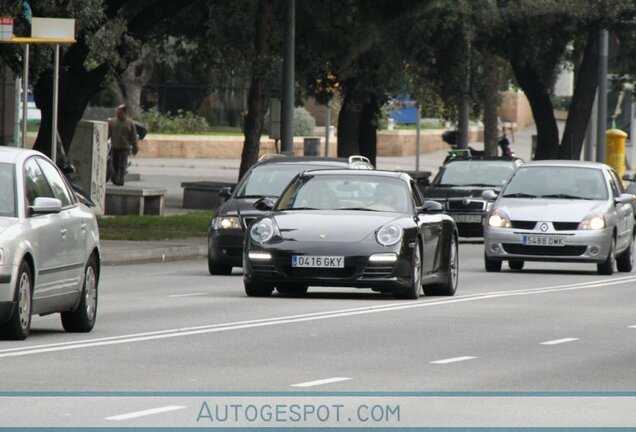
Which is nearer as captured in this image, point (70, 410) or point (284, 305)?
point (70, 410)

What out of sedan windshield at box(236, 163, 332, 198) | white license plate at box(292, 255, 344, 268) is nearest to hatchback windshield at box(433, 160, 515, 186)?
sedan windshield at box(236, 163, 332, 198)

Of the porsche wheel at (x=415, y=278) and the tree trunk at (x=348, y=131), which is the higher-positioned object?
the tree trunk at (x=348, y=131)

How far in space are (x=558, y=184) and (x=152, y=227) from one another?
27.5ft

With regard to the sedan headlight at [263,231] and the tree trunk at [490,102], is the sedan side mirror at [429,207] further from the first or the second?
the tree trunk at [490,102]

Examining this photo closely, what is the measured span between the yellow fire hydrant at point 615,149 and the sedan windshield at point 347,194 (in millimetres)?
38734

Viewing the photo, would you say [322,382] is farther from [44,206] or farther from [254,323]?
[254,323]

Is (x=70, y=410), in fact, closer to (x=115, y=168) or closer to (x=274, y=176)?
(x=274, y=176)

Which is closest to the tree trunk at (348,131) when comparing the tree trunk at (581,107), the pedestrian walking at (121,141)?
the pedestrian walking at (121,141)

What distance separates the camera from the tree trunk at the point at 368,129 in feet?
152

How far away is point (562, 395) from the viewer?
11.1 m

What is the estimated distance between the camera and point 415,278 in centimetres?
1905

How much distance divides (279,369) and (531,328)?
4369mm

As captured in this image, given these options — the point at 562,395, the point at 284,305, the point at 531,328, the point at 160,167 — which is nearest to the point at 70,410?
the point at 562,395

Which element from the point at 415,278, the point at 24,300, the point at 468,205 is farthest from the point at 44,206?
the point at 468,205
